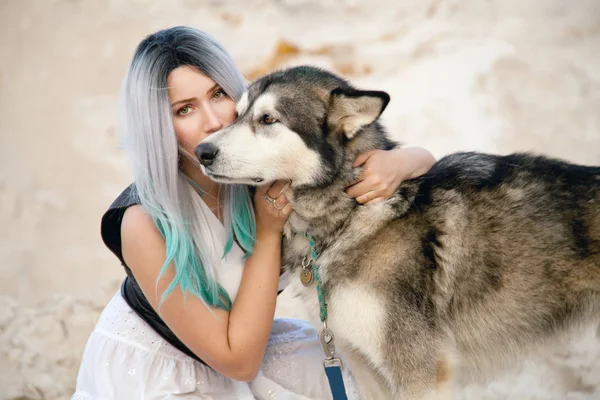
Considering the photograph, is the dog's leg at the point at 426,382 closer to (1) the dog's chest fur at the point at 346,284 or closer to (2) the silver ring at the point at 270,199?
(1) the dog's chest fur at the point at 346,284

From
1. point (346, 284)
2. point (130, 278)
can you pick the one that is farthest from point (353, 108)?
point (130, 278)

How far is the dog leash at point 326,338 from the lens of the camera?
2.09 m

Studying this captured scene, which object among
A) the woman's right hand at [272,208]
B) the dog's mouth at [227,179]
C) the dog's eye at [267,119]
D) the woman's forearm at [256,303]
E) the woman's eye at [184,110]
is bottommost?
the woman's forearm at [256,303]

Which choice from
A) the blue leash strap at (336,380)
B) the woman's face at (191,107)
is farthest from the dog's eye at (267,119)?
the blue leash strap at (336,380)

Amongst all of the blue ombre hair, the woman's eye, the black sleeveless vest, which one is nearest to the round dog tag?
the blue ombre hair

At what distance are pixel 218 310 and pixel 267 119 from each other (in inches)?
28.9

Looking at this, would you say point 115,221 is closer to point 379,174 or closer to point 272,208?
point 272,208

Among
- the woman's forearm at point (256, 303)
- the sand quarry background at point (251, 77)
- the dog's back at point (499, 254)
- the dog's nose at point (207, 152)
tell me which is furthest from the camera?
the sand quarry background at point (251, 77)

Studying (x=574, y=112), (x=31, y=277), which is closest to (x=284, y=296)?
(x=31, y=277)

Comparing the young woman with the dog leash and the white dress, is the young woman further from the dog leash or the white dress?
the dog leash

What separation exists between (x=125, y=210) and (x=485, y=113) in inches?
153

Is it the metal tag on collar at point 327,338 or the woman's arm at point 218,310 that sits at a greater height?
the woman's arm at point 218,310

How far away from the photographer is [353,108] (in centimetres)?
209

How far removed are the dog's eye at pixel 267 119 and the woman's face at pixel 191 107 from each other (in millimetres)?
202
